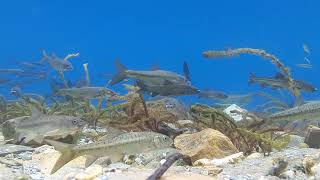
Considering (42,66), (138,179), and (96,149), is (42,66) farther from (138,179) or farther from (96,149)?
(138,179)

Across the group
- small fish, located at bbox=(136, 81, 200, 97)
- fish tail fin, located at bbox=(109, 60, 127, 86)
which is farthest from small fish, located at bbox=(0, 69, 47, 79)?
small fish, located at bbox=(136, 81, 200, 97)

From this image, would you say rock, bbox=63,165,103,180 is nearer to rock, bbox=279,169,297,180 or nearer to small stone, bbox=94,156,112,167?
small stone, bbox=94,156,112,167

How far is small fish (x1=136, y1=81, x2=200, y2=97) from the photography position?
829 cm

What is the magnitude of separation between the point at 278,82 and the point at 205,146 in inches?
117

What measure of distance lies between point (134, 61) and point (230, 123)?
143753mm

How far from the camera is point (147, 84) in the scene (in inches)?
328

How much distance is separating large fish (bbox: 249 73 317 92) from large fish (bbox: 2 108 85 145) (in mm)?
3606

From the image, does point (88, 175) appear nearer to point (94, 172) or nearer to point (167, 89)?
point (94, 172)

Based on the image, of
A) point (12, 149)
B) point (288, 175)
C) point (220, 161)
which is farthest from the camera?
point (12, 149)

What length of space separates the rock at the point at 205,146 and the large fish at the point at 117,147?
1.80 ft

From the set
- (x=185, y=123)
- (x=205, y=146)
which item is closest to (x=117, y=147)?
(x=205, y=146)

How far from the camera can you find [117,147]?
506 centimetres

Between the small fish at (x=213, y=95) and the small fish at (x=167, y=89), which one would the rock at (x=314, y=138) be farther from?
the small fish at (x=213, y=95)

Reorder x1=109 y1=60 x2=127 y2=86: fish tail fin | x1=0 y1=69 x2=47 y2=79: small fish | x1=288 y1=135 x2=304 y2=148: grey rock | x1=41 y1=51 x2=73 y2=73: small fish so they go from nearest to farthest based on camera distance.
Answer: x1=288 y1=135 x2=304 y2=148: grey rock < x1=109 y1=60 x2=127 y2=86: fish tail fin < x1=41 y1=51 x2=73 y2=73: small fish < x1=0 y1=69 x2=47 y2=79: small fish
